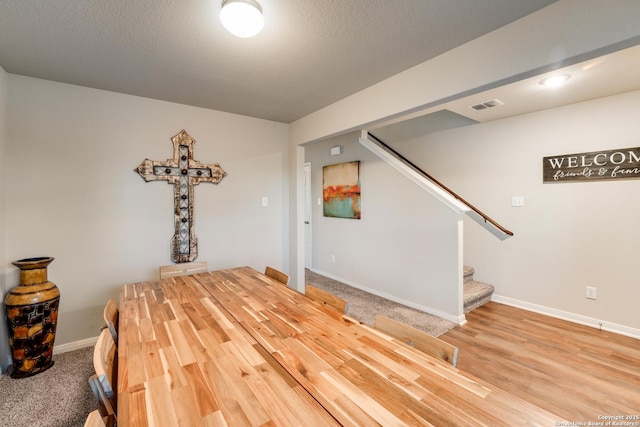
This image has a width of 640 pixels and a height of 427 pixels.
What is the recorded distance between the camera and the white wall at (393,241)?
305 centimetres

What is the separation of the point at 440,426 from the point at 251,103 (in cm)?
287

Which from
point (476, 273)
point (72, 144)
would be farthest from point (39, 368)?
point (476, 273)

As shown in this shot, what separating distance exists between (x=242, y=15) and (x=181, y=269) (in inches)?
83.2

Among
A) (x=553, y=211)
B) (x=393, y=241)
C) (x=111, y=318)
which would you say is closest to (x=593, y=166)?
(x=553, y=211)

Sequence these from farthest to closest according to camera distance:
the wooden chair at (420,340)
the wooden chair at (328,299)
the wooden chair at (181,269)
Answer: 1. the wooden chair at (181,269)
2. the wooden chair at (328,299)
3. the wooden chair at (420,340)

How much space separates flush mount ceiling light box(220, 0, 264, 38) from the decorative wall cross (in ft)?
5.87

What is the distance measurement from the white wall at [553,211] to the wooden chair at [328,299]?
2.82 m

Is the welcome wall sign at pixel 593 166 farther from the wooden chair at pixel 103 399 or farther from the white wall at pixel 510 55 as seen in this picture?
the wooden chair at pixel 103 399

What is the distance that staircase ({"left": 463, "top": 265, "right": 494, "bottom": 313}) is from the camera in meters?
3.16

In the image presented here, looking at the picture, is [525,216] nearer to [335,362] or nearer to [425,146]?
[425,146]

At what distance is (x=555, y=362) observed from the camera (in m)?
2.21

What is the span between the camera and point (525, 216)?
10.8 feet

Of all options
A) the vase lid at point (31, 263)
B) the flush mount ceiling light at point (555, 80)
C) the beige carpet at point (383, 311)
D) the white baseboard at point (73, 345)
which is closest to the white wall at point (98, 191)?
the white baseboard at point (73, 345)

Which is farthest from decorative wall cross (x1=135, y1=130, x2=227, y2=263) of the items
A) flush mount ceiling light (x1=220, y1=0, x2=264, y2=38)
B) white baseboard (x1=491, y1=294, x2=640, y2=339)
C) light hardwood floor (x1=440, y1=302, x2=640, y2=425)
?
white baseboard (x1=491, y1=294, x2=640, y2=339)
